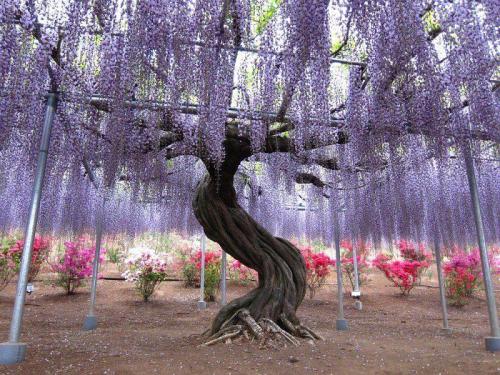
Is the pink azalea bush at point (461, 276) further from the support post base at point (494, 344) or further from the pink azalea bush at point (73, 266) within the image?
the pink azalea bush at point (73, 266)

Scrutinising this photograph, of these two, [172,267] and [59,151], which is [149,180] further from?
[172,267]

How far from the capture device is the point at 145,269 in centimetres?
868

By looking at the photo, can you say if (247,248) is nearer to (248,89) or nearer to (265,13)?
(248,89)

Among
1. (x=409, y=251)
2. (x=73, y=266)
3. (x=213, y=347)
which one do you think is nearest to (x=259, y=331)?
(x=213, y=347)

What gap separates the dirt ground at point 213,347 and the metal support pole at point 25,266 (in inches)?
4.8

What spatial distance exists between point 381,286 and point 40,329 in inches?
335

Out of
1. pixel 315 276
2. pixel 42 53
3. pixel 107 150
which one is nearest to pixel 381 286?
pixel 315 276

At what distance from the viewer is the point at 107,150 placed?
4488 millimetres

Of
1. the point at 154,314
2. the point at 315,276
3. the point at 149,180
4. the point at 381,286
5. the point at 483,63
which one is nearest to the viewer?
the point at 483,63

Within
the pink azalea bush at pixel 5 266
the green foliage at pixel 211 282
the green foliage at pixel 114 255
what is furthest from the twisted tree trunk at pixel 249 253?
the green foliage at pixel 114 255

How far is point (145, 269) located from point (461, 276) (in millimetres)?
7106

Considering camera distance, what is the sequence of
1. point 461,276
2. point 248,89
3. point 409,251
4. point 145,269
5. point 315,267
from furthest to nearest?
1. point 409,251
2. point 315,267
3. point 461,276
4. point 145,269
5. point 248,89

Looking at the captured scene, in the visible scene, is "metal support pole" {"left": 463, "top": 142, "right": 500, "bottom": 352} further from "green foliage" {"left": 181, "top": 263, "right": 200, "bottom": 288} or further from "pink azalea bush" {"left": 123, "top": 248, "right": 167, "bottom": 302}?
"green foliage" {"left": 181, "top": 263, "right": 200, "bottom": 288}

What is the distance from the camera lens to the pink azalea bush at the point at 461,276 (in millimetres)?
9375
